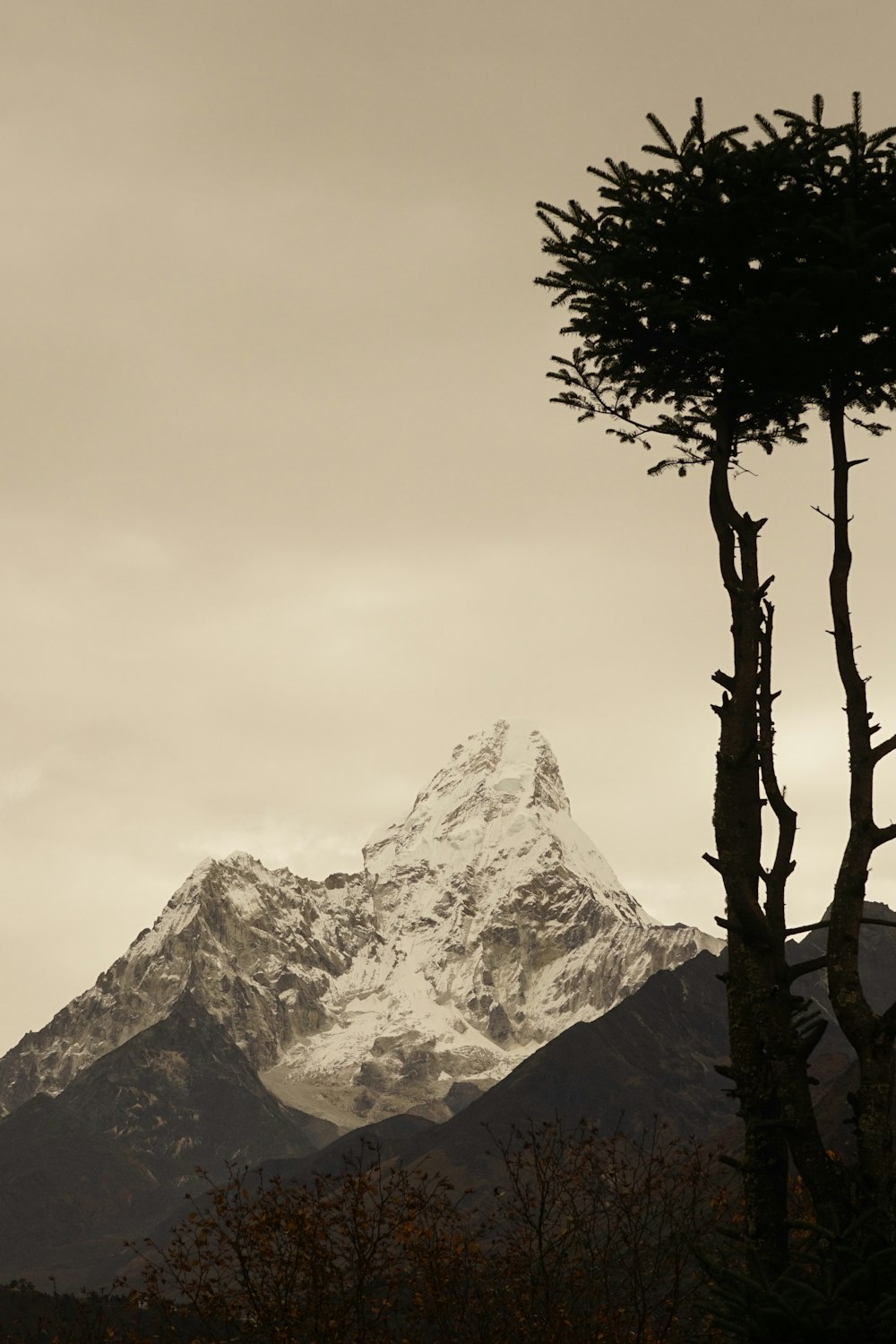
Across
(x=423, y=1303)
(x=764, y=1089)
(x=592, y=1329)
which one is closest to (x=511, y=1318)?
(x=592, y=1329)

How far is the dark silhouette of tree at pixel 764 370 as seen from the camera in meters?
20.2

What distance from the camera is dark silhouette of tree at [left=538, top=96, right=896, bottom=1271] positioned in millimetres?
20156

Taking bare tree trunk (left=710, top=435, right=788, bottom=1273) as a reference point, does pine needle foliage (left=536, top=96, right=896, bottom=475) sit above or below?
above

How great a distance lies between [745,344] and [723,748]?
5849mm

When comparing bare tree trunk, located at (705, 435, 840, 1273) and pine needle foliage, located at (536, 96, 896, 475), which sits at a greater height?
pine needle foliage, located at (536, 96, 896, 475)

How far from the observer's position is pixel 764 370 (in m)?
23.2

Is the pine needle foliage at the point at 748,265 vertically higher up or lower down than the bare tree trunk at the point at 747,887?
higher up

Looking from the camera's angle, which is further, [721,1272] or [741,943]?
[741,943]

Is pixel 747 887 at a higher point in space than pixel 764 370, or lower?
lower

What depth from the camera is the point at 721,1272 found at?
1542 cm

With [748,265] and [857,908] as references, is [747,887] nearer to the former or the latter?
[857,908]

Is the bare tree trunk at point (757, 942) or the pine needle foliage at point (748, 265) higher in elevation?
the pine needle foliage at point (748, 265)

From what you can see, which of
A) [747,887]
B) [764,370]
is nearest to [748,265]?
[764,370]

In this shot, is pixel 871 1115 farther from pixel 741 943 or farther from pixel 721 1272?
pixel 721 1272
